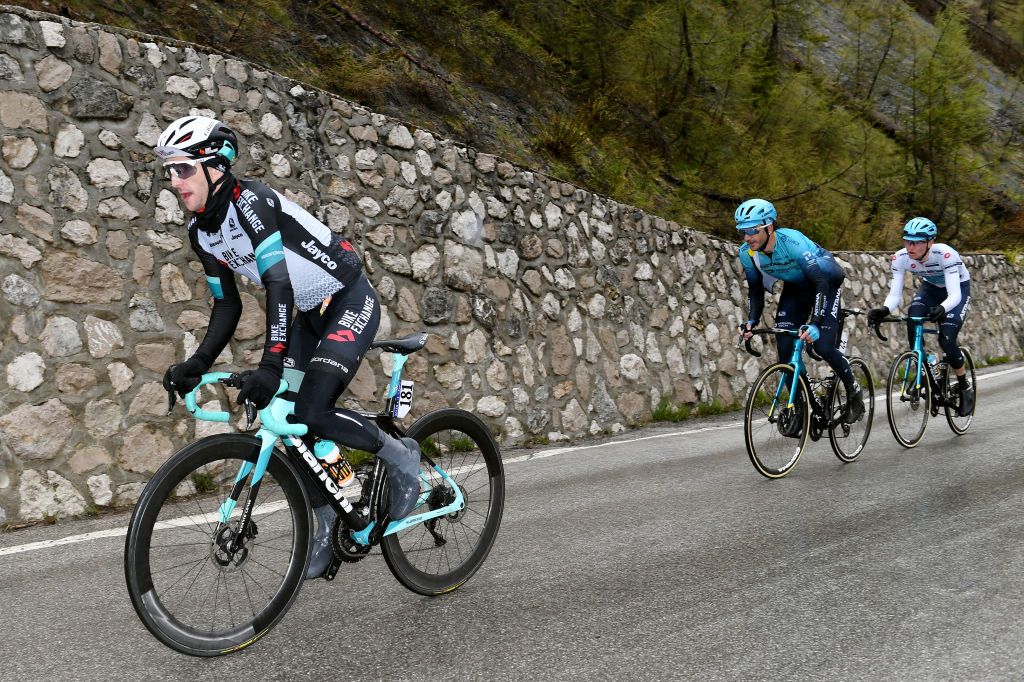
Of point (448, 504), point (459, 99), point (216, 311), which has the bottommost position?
point (448, 504)

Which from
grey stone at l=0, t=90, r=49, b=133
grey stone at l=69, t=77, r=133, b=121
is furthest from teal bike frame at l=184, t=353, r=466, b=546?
grey stone at l=69, t=77, r=133, b=121

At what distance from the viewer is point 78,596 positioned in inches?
170

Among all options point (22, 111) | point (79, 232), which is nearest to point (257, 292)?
point (79, 232)

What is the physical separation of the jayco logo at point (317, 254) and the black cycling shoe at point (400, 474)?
831 mm

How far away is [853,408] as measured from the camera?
787 centimetres

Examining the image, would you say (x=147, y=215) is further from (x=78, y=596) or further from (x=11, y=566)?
(x=78, y=596)

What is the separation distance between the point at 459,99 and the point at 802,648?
10.4m

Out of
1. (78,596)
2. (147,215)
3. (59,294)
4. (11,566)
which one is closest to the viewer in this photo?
(78,596)

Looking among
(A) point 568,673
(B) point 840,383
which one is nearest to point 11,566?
(A) point 568,673

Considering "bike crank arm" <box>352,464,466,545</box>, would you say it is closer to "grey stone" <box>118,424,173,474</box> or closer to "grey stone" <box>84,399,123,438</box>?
"grey stone" <box>118,424,173,474</box>

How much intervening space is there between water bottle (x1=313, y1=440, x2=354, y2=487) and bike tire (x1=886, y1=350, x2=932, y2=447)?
615 cm

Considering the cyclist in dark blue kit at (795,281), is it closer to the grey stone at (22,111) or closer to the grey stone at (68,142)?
the grey stone at (68,142)

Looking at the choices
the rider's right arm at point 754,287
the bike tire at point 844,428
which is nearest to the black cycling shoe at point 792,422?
the bike tire at point 844,428

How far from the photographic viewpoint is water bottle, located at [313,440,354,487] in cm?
379
